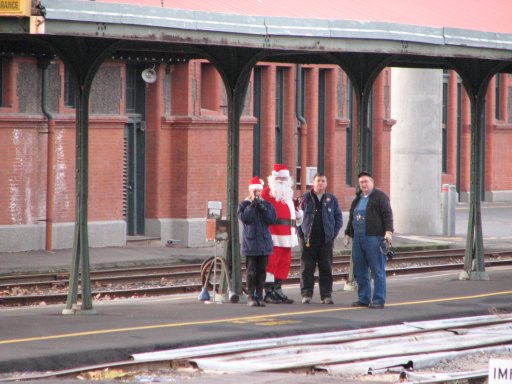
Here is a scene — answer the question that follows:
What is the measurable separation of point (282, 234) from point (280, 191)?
0.52 meters

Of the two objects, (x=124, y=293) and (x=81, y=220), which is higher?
(x=81, y=220)

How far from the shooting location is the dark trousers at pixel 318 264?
16.7 m

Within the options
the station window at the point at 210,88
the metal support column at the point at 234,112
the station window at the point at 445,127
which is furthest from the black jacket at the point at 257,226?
the station window at the point at 445,127

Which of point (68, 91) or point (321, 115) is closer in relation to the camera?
point (68, 91)

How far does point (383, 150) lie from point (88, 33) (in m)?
22.0

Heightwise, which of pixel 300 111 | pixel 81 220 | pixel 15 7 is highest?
pixel 300 111

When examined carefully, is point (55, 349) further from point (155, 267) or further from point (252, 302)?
point (155, 267)

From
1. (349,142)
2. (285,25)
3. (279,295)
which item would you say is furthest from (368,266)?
(349,142)

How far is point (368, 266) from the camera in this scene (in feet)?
54.2

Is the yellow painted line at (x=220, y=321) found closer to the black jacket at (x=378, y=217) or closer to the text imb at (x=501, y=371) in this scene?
the black jacket at (x=378, y=217)

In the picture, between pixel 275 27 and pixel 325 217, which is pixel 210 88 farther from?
pixel 275 27

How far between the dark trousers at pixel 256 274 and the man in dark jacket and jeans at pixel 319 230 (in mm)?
679

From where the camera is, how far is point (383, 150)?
116ft

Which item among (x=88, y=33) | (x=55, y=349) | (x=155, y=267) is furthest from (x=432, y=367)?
(x=155, y=267)
